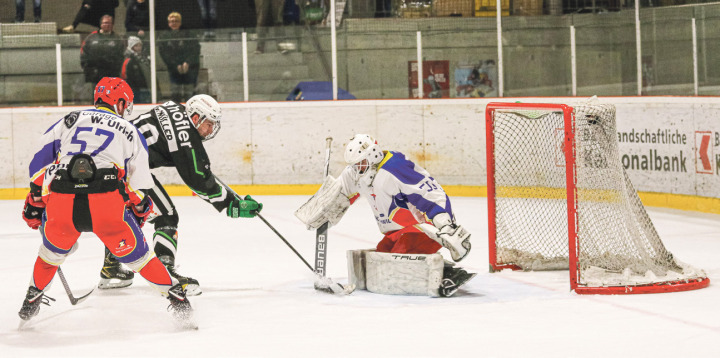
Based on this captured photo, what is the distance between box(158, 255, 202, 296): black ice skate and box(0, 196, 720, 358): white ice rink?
5 centimetres

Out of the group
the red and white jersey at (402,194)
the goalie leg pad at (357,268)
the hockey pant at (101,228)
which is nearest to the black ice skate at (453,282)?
the red and white jersey at (402,194)

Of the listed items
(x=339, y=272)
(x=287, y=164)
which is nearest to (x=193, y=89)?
(x=287, y=164)

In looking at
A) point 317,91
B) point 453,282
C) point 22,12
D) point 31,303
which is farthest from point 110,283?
point 22,12

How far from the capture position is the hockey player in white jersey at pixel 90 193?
176 inches

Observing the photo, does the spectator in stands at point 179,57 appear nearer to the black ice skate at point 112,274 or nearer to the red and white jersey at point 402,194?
the black ice skate at point 112,274

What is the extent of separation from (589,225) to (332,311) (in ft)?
5.04

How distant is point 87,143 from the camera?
4.51 m

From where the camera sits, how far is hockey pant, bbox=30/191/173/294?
14.6 ft

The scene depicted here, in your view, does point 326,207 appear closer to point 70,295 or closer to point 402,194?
point 402,194

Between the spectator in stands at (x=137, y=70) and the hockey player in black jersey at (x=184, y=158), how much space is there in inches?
204

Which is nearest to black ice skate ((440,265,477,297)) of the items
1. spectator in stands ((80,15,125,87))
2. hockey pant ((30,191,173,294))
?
hockey pant ((30,191,173,294))

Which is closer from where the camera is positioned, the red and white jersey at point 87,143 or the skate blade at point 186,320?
the red and white jersey at point 87,143

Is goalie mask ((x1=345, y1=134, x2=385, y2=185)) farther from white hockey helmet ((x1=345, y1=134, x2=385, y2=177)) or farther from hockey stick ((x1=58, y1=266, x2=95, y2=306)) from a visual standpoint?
hockey stick ((x1=58, y1=266, x2=95, y2=306))

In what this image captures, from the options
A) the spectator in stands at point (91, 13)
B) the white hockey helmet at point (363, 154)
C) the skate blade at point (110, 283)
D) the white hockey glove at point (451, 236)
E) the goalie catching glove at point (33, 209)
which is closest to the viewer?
the goalie catching glove at point (33, 209)
